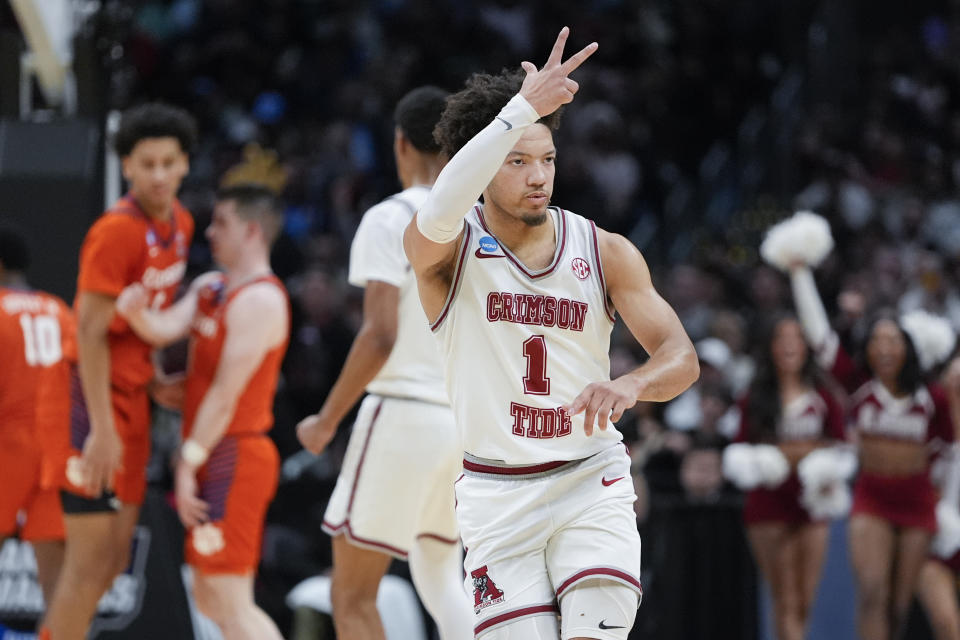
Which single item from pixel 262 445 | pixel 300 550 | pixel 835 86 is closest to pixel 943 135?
pixel 835 86

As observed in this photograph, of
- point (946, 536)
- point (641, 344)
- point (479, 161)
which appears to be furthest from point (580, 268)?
point (946, 536)

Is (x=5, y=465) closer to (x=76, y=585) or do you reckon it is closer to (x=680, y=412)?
(x=76, y=585)

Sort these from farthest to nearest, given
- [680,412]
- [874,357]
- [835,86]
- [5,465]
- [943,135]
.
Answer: [835,86] → [943,135] → [680,412] → [874,357] → [5,465]

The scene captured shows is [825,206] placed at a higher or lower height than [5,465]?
higher

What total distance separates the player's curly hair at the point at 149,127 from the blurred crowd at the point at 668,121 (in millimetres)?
5313

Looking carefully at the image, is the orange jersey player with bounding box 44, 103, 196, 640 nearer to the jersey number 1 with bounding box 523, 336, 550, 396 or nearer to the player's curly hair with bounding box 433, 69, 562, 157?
the player's curly hair with bounding box 433, 69, 562, 157

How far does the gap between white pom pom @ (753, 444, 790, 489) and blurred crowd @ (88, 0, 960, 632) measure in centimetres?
246

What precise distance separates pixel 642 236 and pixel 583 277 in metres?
10.6

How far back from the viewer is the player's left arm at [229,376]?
5.96 metres

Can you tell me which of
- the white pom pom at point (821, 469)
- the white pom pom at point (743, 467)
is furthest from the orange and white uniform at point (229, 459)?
the white pom pom at point (821, 469)

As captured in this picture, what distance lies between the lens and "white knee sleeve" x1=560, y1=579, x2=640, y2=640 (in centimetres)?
397

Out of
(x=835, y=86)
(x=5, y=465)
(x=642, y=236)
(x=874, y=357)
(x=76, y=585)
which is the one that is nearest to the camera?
(x=76, y=585)

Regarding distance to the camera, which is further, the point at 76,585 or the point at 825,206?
the point at 825,206

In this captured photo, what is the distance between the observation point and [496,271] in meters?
4.24
